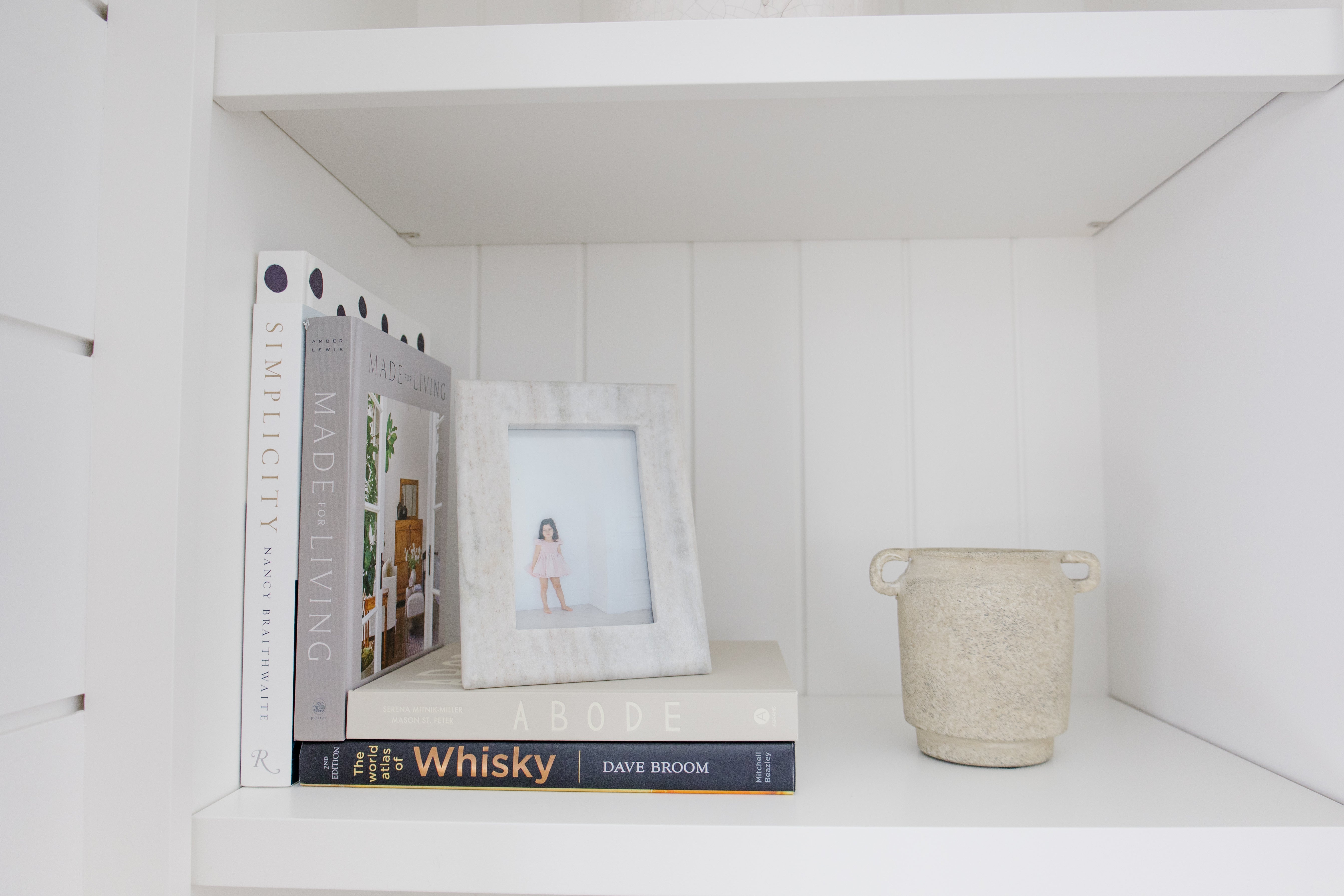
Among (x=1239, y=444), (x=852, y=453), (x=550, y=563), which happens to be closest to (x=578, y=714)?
(x=550, y=563)

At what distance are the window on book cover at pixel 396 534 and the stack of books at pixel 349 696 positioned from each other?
0.10ft

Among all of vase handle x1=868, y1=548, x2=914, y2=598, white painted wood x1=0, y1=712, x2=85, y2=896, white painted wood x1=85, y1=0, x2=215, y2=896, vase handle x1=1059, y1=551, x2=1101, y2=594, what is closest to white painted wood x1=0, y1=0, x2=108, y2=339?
white painted wood x1=85, y1=0, x2=215, y2=896

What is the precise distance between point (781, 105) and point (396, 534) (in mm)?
483

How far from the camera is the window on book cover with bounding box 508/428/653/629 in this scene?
2.22 ft

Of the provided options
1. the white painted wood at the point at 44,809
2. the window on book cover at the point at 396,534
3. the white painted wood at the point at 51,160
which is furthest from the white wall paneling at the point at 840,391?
the white painted wood at the point at 44,809

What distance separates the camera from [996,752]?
0.66 metres

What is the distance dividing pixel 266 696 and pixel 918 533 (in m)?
0.67

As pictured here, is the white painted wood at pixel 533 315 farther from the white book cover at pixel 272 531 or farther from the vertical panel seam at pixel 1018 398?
the vertical panel seam at pixel 1018 398

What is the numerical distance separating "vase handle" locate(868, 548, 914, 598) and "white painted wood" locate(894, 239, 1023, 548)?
0.24 m

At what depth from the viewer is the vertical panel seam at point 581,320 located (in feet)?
3.14

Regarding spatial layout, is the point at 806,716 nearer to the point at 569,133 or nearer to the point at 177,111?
the point at 569,133

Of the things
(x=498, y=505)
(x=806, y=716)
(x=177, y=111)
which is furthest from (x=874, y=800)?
(x=177, y=111)

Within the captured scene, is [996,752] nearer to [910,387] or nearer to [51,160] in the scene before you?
[910,387]

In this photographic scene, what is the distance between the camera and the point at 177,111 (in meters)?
0.55
